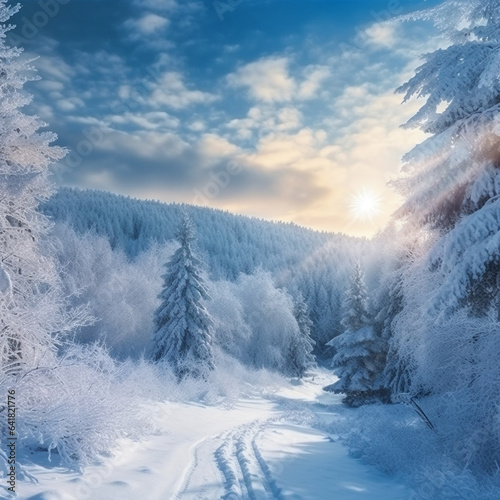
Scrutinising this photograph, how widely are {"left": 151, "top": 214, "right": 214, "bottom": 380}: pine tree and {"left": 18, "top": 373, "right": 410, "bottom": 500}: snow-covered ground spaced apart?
1303 centimetres

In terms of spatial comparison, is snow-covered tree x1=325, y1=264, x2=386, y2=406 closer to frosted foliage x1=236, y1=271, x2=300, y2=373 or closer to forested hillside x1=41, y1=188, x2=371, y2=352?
frosted foliage x1=236, y1=271, x2=300, y2=373

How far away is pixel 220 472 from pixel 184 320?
63.1 feet

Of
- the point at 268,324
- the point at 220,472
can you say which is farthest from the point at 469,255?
the point at 268,324

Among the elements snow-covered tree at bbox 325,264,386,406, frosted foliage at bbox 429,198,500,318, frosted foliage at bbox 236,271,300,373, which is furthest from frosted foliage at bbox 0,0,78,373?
frosted foliage at bbox 236,271,300,373

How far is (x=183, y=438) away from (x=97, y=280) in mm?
27751

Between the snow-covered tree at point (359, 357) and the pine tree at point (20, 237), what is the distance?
72.5ft

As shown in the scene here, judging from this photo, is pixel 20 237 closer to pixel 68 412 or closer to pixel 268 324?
pixel 68 412

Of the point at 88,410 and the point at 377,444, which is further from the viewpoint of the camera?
the point at 377,444

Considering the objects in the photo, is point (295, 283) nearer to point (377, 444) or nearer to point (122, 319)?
point (122, 319)

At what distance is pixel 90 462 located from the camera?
7738mm

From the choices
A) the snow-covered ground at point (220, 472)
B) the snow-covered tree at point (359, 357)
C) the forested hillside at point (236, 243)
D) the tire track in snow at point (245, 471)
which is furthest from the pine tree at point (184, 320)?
the forested hillside at point (236, 243)

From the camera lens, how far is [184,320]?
26.7 metres

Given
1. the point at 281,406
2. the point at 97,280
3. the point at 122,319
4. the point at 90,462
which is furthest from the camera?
the point at 97,280

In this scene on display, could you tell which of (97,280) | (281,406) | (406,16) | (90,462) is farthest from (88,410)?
(97,280)
